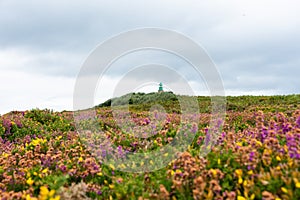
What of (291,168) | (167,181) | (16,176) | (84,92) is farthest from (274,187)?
(84,92)

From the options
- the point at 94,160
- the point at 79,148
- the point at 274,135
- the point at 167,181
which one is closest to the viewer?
the point at 167,181

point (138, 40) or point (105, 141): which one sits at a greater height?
point (138, 40)

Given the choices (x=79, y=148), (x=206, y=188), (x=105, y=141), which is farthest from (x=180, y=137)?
(x=206, y=188)

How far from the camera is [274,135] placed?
6.64m

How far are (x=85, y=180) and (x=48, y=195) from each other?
194 centimetres

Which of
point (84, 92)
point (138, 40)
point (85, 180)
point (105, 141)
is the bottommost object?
point (85, 180)

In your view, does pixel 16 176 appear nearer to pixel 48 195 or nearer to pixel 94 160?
pixel 94 160

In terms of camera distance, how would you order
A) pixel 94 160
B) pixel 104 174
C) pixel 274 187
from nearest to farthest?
pixel 274 187
pixel 104 174
pixel 94 160

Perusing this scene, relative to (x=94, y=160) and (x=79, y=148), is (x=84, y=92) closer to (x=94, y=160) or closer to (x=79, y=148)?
(x=79, y=148)

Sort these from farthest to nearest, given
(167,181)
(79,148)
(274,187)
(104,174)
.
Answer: (79,148), (104,174), (167,181), (274,187)

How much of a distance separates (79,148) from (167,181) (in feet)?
12.4

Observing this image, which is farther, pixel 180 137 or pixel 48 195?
pixel 180 137

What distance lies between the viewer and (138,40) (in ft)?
33.1

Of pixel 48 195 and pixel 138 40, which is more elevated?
pixel 138 40
